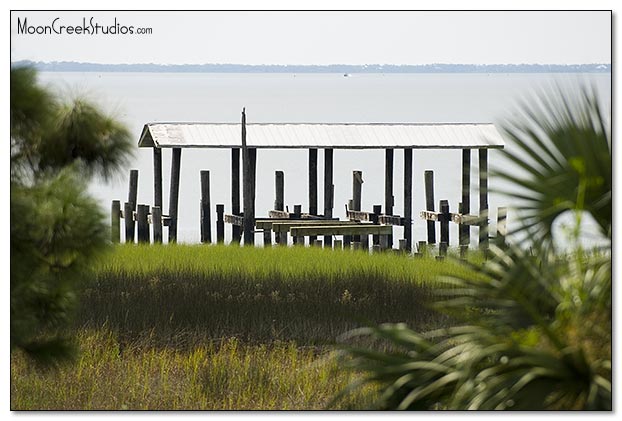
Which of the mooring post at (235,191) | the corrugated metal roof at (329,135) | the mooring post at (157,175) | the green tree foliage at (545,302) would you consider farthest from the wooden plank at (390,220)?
the green tree foliage at (545,302)

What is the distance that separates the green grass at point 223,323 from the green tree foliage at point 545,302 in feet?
7.83

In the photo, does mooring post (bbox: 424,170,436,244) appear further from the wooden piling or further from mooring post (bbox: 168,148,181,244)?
mooring post (bbox: 168,148,181,244)

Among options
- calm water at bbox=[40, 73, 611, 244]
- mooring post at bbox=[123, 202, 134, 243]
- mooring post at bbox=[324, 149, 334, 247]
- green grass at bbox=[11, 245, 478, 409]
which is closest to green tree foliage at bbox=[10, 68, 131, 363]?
calm water at bbox=[40, 73, 611, 244]

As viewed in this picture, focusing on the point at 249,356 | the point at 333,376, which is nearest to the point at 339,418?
the point at 333,376

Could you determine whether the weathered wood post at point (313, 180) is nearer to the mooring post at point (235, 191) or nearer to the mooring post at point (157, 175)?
the mooring post at point (235, 191)

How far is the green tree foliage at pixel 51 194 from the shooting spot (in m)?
5.54

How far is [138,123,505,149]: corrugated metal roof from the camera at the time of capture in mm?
11633

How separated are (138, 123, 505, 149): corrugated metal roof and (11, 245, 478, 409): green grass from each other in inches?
81.6

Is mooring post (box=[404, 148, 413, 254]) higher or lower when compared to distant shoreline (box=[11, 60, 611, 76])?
lower

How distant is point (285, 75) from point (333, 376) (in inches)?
75.5

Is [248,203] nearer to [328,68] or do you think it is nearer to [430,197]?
[430,197]

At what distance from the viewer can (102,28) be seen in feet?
23.9

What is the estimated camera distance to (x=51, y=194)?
557 centimetres
